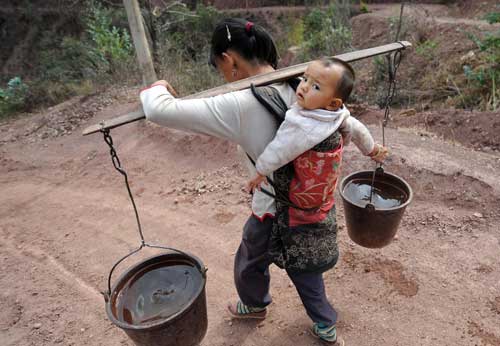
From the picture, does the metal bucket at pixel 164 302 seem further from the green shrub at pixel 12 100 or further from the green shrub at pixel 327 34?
the green shrub at pixel 12 100

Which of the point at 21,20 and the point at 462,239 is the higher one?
the point at 21,20

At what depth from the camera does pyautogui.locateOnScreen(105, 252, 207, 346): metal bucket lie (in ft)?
5.29

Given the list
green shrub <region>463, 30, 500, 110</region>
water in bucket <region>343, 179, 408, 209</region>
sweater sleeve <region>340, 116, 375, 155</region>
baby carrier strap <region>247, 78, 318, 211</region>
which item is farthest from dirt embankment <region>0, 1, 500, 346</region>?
baby carrier strap <region>247, 78, 318, 211</region>

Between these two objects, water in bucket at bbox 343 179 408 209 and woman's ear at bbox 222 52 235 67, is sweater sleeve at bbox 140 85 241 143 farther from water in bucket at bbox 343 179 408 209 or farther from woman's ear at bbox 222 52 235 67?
water in bucket at bbox 343 179 408 209

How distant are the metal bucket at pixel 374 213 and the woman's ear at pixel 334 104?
0.76 m

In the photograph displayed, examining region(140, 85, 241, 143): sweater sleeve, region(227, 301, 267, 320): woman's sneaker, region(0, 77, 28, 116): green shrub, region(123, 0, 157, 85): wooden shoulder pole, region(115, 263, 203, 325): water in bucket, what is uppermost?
region(140, 85, 241, 143): sweater sleeve

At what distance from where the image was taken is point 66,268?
323 cm

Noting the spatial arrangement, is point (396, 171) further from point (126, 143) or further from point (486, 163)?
point (126, 143)

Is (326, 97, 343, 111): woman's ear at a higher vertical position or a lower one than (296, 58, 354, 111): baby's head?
lower

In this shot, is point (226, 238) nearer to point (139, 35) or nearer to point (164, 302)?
point (164, 302)

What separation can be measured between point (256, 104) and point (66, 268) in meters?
2.61

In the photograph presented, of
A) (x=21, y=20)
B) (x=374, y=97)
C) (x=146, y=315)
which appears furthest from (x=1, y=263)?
(x=21, y=20)

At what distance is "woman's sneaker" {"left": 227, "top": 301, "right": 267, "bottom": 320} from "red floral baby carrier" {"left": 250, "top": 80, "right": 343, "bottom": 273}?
644 mm

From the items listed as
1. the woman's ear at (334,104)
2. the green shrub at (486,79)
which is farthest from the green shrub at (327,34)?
the woman's ear at (334,104)
